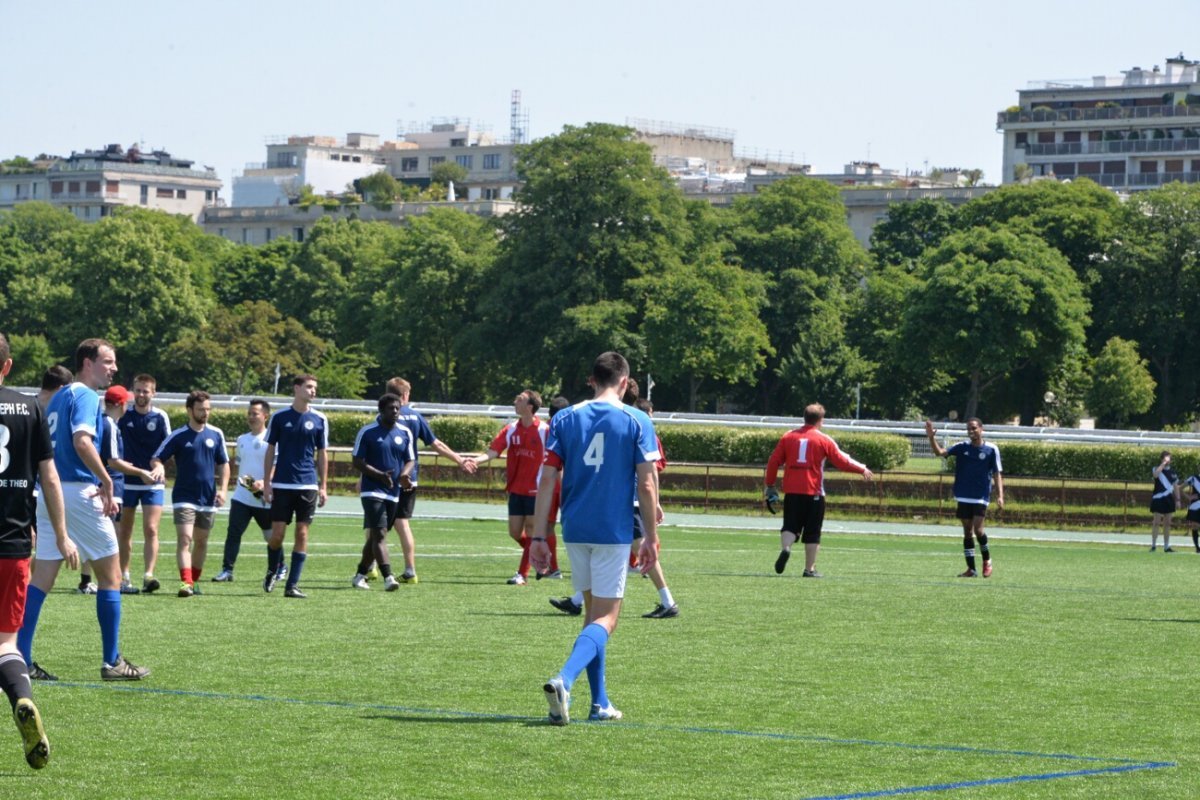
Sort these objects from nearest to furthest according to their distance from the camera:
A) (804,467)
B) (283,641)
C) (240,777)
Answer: (240,777), (283,641), (804,467)

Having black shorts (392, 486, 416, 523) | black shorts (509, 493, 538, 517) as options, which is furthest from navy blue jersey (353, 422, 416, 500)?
black shorts (509, 493, 538, 517)

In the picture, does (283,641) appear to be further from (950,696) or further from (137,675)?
(950,696)

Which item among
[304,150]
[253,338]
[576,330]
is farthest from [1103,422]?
[304,150]

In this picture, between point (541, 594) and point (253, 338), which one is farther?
point (253, 338)

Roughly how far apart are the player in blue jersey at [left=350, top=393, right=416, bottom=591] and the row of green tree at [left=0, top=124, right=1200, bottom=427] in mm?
65977

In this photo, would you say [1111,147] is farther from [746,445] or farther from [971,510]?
[971,510]

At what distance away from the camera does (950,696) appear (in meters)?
→ 12.4

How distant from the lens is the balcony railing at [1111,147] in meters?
144

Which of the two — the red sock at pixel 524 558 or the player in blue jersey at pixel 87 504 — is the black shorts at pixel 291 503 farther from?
the player in blue jersey at pixel 87 504

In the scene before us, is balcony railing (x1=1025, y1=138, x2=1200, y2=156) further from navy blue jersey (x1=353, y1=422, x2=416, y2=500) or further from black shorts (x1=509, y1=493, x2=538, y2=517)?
navy blue jersey (x1=353, y1=422, x2=416, y2=500)

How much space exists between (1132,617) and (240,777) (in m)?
12.3

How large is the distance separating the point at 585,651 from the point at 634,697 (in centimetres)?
158

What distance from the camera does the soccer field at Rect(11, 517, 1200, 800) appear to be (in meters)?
9.16

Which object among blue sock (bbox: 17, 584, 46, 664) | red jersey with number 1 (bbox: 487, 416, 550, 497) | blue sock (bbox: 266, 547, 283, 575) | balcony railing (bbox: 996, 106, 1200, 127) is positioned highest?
balcony railing (bbox: 996, 106, 1200, 127)
